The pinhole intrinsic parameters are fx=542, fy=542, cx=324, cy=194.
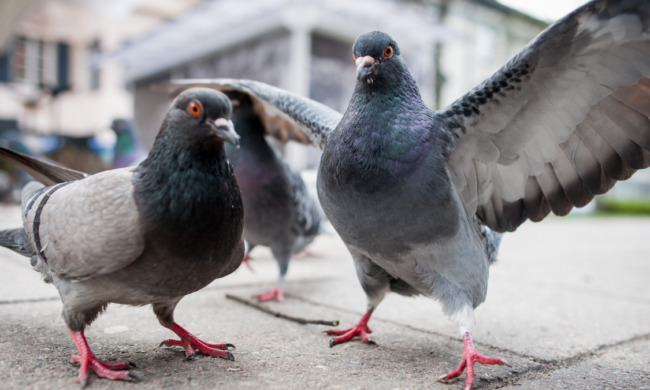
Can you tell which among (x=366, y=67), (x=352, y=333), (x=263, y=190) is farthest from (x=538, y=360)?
(x=263, y=190)

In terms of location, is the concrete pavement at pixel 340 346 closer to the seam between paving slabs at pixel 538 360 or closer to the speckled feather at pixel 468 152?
the seam between paving slabs at pixel 538 360

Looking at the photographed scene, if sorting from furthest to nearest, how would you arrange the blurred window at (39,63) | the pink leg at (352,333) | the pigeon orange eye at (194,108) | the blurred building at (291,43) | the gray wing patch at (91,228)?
the blurred window at (39,63) < the blurred building at (291,43) < the pink leg at (352,333) < the pigeon orange eye at (194,108) < the gray wing patch at (91,228)

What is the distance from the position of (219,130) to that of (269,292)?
1947mm

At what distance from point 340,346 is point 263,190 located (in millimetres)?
1576

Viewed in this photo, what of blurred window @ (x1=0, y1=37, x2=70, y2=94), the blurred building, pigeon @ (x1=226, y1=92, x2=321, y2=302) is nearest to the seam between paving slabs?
pigeon @ (x1=226, y1=92, x2=321, y2=302)

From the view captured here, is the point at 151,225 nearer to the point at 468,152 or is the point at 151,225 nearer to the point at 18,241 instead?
the point at 18,241

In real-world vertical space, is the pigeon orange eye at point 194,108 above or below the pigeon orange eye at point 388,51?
below

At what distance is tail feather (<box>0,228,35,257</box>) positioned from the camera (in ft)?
8.15

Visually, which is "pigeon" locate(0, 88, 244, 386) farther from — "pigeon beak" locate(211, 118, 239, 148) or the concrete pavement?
the concrete pavement

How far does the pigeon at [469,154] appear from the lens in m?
2.30

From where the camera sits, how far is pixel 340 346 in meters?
2.71

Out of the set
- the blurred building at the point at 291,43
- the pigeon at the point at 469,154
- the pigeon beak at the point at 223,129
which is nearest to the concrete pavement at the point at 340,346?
the pigeon at the point at 469,154

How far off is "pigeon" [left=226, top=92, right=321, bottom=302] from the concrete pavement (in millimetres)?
408

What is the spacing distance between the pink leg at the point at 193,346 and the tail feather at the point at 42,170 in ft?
2.89
